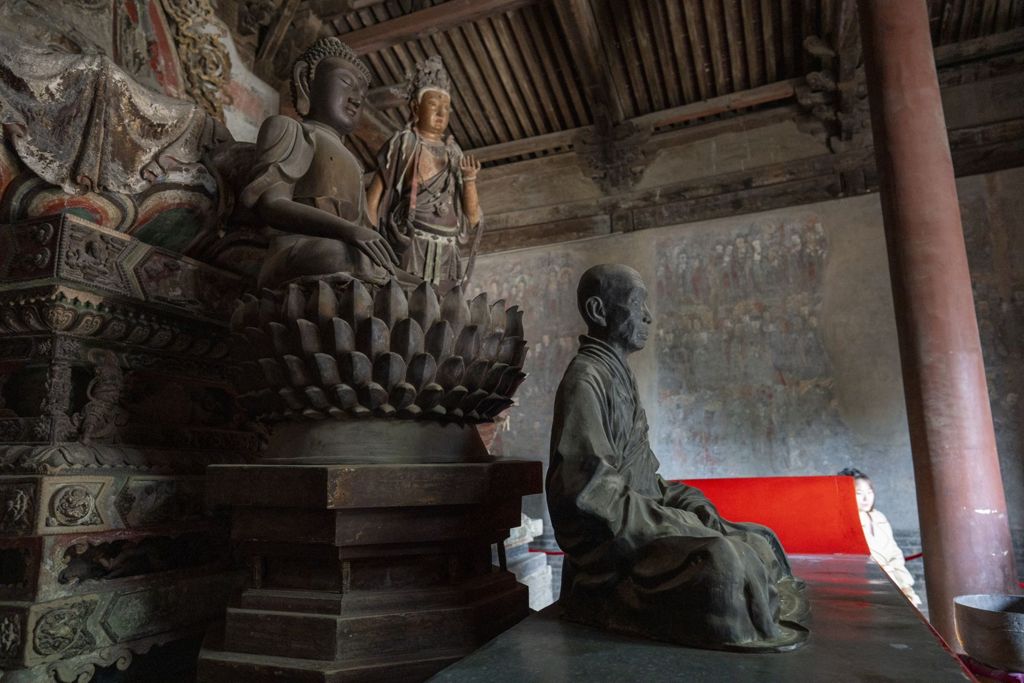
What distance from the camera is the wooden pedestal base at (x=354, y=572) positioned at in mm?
1374

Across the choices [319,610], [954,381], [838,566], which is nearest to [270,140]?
[319,610]

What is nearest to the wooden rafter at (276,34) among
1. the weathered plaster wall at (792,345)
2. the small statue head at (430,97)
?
the small statue head at (430,97)

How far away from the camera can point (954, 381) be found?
314cm

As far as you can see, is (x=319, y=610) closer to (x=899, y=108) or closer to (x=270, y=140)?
(x=270, y=140)

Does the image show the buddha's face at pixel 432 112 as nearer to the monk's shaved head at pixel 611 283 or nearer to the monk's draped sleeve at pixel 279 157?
the monk's draped sleeve at pixel 279 157

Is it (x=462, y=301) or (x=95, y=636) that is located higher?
(x=462, y=301)

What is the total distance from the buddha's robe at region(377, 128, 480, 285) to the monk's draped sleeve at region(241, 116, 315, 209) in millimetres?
822

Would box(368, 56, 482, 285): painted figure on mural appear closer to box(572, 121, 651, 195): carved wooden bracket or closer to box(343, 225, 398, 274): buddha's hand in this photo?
box(343, 225, 398, 274): buddha's hand

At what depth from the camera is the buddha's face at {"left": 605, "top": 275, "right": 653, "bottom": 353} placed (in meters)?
1.59

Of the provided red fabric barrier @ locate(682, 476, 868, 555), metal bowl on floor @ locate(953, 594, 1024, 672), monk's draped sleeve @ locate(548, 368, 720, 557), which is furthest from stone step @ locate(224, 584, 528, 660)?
red fabric barrier @ locate(682, 476, 868, 555)

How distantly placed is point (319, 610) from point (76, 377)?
3.52ft

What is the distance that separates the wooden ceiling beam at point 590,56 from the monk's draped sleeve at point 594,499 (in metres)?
4.87

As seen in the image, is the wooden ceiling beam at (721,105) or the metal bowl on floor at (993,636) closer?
the metal bowl on floor at (993,636)

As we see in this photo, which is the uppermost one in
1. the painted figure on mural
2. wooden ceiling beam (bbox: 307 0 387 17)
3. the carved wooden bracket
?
wooden ceiling beam (bbox: 307 0 387 17)
